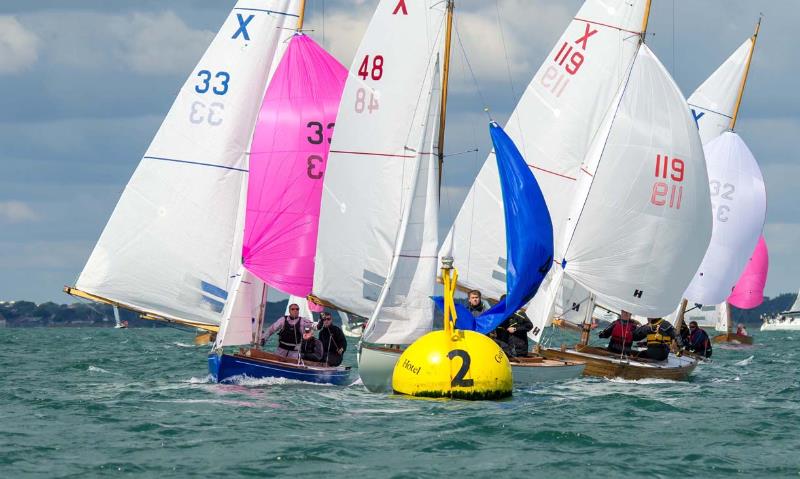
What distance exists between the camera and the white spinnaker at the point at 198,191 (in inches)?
1204

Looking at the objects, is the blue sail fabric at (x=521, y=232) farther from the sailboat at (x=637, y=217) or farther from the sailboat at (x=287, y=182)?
the sailboat at (x=637, y=217)

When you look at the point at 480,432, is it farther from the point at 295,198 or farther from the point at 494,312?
the point at 295,198

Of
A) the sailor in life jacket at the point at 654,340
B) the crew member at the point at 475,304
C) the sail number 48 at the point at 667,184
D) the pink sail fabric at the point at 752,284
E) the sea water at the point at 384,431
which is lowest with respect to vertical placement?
the sea water at the point at 384,431

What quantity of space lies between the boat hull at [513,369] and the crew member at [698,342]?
474 inches

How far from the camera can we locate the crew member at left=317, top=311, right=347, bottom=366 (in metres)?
27.5

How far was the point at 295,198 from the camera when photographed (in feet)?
95.3

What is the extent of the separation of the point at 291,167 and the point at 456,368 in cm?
806

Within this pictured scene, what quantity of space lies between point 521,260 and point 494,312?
3.55 feet

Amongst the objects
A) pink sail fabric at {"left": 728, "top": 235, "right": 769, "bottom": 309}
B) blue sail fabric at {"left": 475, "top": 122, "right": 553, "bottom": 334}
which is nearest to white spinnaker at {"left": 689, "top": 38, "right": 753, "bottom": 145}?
blue sail fabric at {"left": 475, "top": 122, "right": 553, "bottom": 334}

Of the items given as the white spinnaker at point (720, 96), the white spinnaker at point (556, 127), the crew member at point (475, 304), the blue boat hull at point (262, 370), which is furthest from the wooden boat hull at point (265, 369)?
the white spinnaker at point (720, 96)

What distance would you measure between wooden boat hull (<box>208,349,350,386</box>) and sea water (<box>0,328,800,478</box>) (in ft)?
0.66

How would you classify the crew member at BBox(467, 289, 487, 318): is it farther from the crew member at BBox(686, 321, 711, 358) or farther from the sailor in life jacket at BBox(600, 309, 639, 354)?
the crew member at BBox(686, 321, 711, 358)

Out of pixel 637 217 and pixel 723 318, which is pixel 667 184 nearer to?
pixel 637 217

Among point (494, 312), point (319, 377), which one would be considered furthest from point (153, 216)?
point (494, 312)
